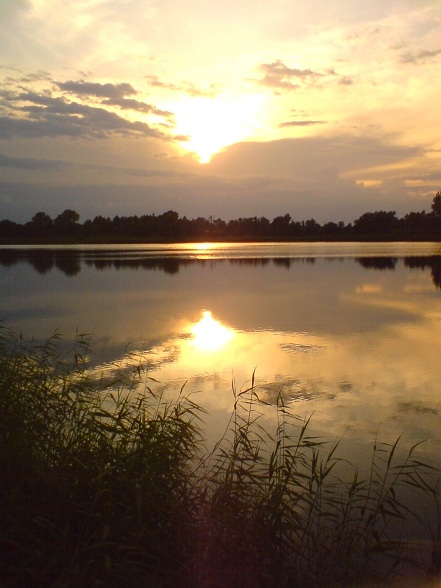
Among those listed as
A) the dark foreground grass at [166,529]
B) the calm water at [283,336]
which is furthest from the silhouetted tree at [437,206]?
the dark foreground grass at [166,529]

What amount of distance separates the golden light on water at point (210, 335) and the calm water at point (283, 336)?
0.08 ft

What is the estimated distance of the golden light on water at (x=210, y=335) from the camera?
11133mm

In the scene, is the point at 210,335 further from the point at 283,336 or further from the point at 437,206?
the point at 437,206

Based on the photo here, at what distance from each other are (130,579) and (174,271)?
27528 mm

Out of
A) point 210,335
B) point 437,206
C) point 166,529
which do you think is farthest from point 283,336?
point 437,206

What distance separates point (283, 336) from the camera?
471 inches

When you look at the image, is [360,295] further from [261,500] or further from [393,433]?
[261,500]

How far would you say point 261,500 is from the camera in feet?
13.4

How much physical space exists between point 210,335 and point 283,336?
1.53 metres

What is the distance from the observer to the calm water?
282 inches

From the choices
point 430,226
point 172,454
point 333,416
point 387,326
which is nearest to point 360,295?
point 387,326

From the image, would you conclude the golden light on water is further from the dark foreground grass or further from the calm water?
the dark foreground grass

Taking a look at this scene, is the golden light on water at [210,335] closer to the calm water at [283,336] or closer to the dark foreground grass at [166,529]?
the calm water at [283,336]

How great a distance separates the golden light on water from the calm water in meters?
0.02
